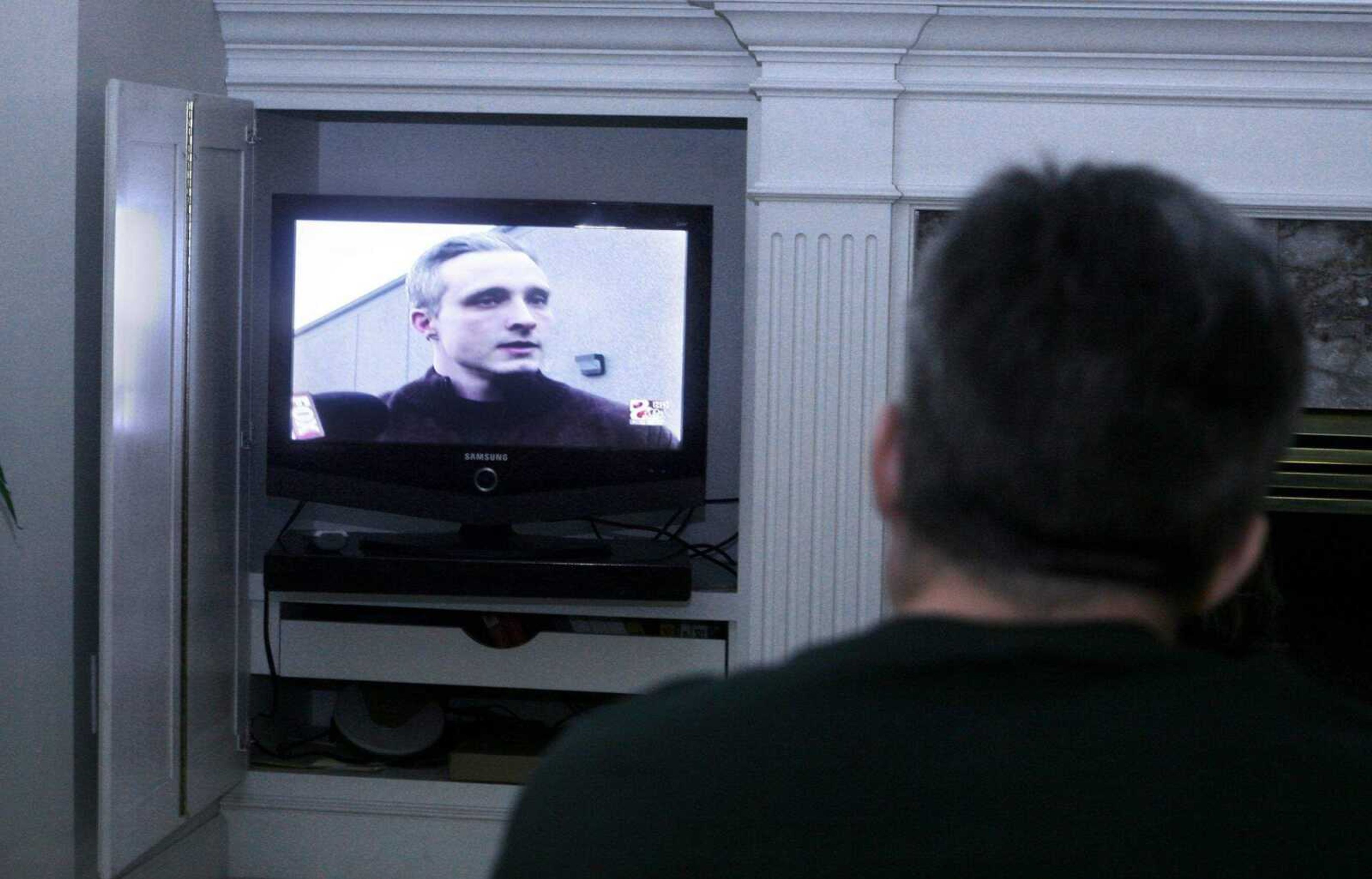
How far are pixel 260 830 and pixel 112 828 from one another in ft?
2.05

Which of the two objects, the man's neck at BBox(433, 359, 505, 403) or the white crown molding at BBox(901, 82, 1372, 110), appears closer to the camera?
the white crown molding at BBox(901, 82, 1372, 110)

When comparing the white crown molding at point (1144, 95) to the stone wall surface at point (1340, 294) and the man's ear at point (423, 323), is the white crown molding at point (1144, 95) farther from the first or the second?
the man's ear at point (423, 323)

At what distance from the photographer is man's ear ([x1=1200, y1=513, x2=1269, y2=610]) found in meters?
0.66

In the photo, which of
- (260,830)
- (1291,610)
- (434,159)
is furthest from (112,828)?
(1291,610)

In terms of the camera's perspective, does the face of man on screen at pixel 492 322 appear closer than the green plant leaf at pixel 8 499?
No

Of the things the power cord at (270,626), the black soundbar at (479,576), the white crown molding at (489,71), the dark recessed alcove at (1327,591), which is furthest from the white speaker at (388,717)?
the dark recessed alcove at (1327,591)

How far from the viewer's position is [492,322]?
2836mm

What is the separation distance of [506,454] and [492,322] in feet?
0.78

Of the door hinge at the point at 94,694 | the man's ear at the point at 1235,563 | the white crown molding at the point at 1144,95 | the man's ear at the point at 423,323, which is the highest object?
the white crown molding at the point at 1144,95

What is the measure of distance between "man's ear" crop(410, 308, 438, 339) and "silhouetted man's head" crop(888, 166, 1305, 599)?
225 centimetres

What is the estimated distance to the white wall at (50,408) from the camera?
2416 millimetres

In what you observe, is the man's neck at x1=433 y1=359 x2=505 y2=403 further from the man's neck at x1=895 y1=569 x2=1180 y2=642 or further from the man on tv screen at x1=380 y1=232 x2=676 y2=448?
the man's neck at x1=895 y1=569 x2=1180 y2=642

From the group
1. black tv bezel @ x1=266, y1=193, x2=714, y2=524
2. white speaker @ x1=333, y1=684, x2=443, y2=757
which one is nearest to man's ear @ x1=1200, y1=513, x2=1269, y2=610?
black tv bezel @ x1=266, y1=193, x2=714, y2=524

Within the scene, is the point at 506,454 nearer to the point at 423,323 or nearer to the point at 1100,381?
the point at 423,323
